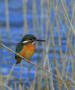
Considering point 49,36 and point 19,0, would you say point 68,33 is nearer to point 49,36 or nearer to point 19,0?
point 49,36

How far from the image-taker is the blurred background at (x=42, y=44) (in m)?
3.92

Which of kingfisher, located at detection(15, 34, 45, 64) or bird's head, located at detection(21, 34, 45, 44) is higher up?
bird's head, located at detection(21, 34, 45, 44)

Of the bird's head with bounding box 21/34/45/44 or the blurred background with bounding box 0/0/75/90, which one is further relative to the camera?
the blurred background with bounding box 0/0/75/90

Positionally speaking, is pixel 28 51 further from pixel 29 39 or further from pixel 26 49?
pixel 29 39

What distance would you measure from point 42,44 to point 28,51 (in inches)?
34.6

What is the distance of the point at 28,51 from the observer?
391 cm

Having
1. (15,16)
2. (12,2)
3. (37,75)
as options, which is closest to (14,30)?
(15,16)

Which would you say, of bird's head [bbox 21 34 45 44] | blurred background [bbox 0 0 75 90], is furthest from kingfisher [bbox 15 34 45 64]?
blurred background [bbox 0 0 75 90]

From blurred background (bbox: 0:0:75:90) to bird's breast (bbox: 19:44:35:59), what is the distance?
162 mm

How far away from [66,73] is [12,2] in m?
8.55

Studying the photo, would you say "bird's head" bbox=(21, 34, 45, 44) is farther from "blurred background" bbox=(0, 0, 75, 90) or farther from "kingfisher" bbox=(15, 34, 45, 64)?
"blurred background" bbox=(0, 0, 75, 90)

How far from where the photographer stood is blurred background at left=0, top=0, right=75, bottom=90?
3.92 meters

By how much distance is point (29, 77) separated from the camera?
5371 millimetres

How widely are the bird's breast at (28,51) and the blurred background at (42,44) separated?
0.16 metres
